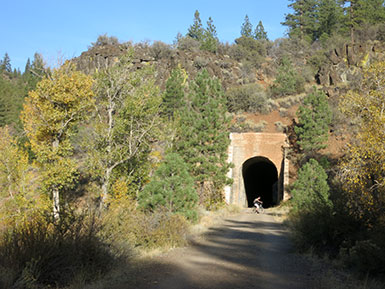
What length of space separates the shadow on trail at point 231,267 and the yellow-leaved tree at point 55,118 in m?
10.1

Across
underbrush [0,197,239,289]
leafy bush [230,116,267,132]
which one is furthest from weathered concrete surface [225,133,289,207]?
underbrush [0,197,239,289]

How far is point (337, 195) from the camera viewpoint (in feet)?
31.5

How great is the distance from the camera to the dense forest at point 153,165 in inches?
264

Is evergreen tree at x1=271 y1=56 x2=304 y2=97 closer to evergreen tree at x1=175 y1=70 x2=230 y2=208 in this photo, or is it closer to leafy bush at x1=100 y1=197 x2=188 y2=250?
evergreen tree at x1=175 y1=70 x2=230 y2=208

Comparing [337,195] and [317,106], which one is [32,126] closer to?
[337,195]

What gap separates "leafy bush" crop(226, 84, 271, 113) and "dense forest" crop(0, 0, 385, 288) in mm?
170

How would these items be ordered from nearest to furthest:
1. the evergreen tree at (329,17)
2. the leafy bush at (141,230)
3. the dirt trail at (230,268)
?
the dirt trail at (230,268) → the leafy bush at (141,230) → the evergreen tree at (329,17)

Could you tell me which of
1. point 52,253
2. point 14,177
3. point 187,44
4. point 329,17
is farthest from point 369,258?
point 187,44

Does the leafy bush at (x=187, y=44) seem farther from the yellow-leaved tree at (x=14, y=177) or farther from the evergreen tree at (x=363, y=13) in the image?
the yellow-leaved tree at (x=14, y=177)

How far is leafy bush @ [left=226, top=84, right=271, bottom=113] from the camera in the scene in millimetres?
44781

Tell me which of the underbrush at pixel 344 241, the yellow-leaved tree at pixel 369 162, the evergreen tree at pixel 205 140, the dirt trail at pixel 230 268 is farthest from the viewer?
the evergreen tree at pixel 205 140

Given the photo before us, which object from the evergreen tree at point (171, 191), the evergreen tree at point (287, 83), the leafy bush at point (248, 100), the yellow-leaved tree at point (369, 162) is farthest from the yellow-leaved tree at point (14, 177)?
the evergreen tree at point (287, 83)

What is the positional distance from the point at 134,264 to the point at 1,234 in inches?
110

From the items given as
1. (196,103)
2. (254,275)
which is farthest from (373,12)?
(254,275)
